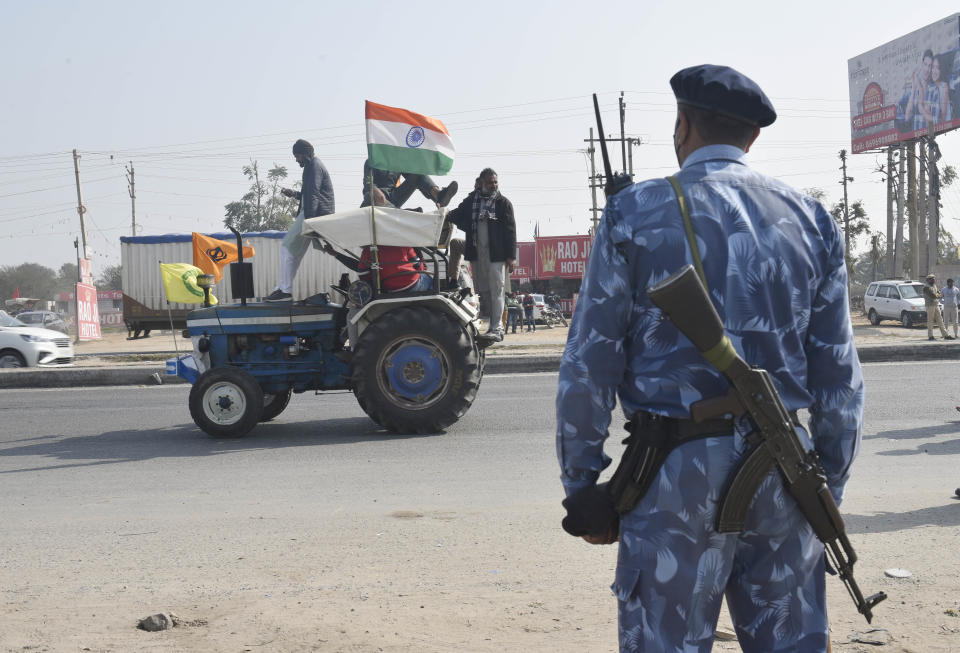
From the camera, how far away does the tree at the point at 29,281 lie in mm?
103312

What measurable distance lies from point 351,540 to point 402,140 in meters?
5.56

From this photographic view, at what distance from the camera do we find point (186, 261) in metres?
35.8

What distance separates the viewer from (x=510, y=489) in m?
6.71

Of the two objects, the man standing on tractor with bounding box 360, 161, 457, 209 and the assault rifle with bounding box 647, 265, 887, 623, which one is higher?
the man standing on tractor with bounding box 360, 161, 457, 209

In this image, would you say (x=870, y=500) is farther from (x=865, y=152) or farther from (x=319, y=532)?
(x=865, y=152)

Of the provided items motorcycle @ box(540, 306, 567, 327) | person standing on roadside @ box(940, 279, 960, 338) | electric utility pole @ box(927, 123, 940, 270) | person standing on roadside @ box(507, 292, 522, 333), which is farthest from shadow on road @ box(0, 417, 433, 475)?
electric utility pole @ box(927, 123, 940, 270)

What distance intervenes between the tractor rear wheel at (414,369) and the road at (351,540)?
280 millimetres

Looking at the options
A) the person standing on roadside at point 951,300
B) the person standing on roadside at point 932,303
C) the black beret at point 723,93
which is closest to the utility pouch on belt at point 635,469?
the black beret at point 723,93

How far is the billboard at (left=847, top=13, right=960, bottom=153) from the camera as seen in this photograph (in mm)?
46469

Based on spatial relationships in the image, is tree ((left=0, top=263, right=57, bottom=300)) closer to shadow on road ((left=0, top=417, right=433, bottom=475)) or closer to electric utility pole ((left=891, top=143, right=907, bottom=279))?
electric utility pole ((left=891, top=143, right=907, bottom=279))

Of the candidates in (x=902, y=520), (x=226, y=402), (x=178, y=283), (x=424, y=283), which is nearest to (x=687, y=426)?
(x=902, y=520)

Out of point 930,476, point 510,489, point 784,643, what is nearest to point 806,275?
point 784,643

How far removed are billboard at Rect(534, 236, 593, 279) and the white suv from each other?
2209 centimetres

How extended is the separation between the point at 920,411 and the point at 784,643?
8180 mm
